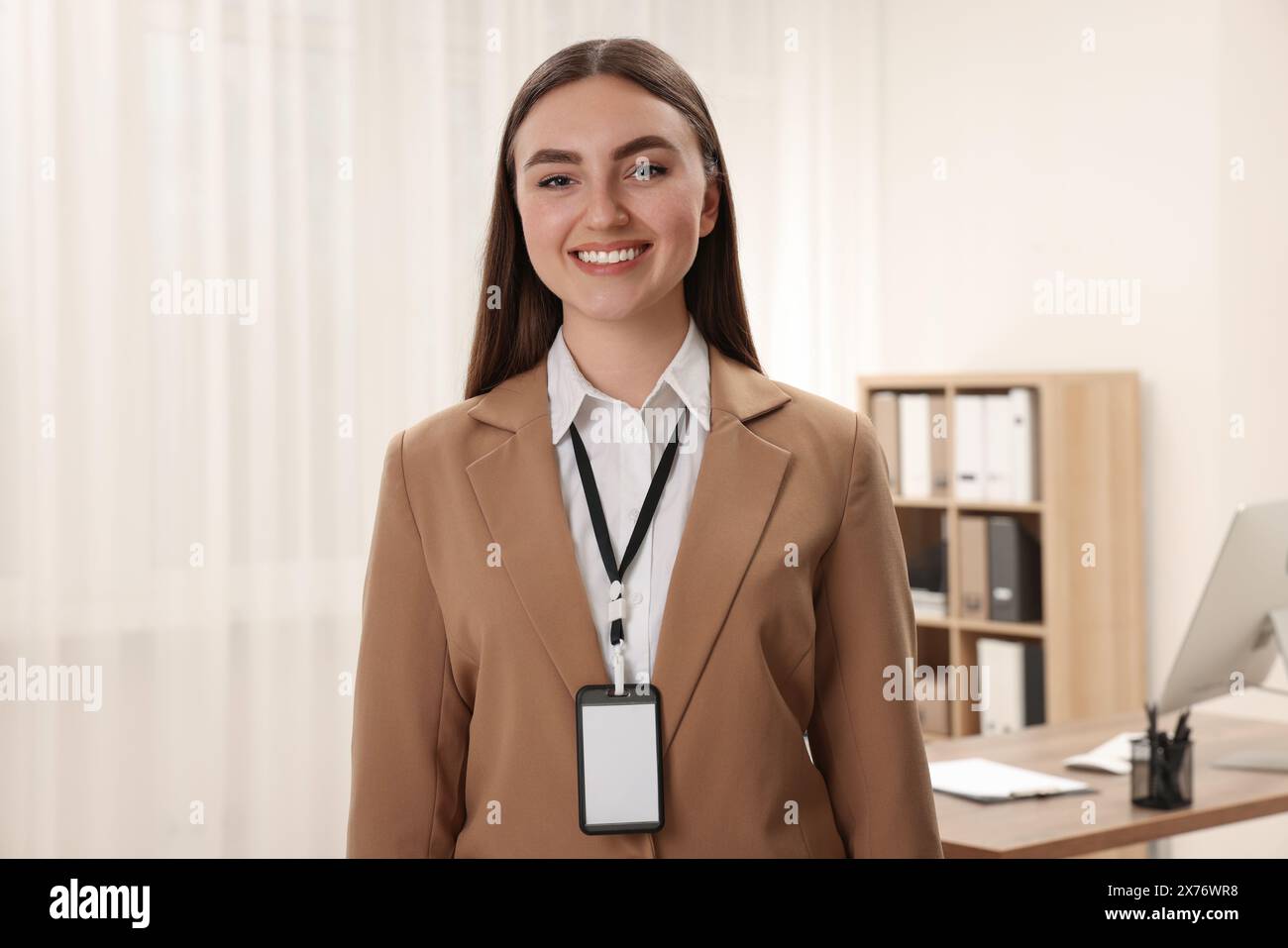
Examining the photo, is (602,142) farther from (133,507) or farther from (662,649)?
(133,507)

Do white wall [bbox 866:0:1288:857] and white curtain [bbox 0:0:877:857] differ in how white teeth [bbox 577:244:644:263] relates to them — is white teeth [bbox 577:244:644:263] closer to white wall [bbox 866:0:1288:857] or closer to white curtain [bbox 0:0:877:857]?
white curtain [bbox 0:0:877:857]

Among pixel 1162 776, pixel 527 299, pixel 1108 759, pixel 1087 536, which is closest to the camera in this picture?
pixel 527 299

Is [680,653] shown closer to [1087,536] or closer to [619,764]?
[619,764]

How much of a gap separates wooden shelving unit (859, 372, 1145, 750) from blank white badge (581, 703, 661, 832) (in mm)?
3219

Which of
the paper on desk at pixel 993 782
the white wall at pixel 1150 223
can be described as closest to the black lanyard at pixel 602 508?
the paper on desk at pixel 993 782

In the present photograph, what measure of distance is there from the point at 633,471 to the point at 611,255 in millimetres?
223

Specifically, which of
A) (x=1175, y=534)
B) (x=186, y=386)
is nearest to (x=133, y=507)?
(x=186, y=386)

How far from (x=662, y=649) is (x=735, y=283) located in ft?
1.43

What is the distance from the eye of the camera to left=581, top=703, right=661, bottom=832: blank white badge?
124cm

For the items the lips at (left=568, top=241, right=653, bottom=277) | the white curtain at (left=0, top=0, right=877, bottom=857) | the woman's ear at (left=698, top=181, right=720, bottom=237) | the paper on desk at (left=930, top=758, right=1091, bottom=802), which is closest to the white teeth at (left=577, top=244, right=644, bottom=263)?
the lips at (left=568, top=241, right=653, bottom=277)

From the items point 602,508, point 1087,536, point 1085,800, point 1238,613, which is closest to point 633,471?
point 602,508

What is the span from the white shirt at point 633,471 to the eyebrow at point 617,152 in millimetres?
205

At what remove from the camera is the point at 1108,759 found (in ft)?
9.81

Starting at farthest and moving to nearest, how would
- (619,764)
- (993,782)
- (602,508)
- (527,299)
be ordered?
(993,782)
(527,299)
(602,508)
(619,764)
